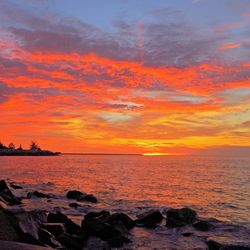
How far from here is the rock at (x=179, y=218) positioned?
73.8 ft

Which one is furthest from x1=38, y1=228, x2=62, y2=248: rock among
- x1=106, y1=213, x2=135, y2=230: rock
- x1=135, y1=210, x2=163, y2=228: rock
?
x1=135, y1=210, x2=163, y2=228: rock

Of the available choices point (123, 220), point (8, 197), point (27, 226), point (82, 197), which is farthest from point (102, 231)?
point (82, 197)

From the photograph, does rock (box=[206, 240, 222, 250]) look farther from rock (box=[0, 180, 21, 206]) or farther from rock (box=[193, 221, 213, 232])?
rock (box=[0, 180, 21, 206])

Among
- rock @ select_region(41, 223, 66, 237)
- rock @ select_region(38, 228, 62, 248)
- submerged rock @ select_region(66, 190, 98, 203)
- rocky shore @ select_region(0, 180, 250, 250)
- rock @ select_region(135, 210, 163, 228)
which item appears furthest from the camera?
submerged rock @ select_region(66, 190, 98, 203)

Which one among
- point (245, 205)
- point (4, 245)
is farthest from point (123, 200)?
point (4, 245)

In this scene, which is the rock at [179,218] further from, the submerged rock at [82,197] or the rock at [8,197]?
the rock at [8,197]

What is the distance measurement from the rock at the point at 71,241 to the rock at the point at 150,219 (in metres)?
6.45

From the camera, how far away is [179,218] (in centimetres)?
2312

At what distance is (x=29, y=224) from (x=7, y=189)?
19517 mm

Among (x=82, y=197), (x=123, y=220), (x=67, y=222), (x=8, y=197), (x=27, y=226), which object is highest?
(x=27, y=226)

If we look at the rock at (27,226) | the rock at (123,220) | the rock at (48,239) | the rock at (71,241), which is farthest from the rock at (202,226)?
the rock at (27,226)

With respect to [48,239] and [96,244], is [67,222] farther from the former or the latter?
[48,239]

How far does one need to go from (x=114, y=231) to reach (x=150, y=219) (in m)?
5.16

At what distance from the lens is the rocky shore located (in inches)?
545
